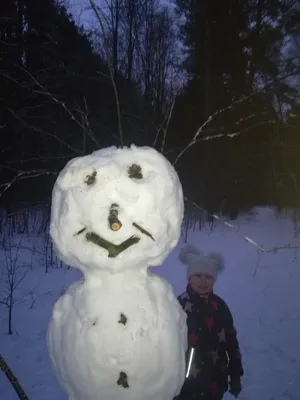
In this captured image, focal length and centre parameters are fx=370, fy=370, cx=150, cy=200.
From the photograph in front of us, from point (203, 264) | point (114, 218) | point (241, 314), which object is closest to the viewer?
point (114, 218)

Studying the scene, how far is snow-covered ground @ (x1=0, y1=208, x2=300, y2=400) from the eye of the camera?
391cm

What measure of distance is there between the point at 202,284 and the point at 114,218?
1558 mm

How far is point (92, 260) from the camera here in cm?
146

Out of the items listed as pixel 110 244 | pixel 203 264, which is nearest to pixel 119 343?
pixel 110 244

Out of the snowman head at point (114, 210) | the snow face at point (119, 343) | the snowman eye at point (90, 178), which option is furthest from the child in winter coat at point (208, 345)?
the snowman eye at point (90, 178)

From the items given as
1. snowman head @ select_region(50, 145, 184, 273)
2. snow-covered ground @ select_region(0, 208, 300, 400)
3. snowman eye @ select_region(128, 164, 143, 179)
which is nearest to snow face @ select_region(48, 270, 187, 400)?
snowman head @ select_region(50, 145, 184, 273)

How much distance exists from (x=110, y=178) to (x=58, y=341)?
0.74 metres

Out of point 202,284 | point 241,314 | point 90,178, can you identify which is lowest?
point 241,314

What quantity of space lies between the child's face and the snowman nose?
153 centimetres

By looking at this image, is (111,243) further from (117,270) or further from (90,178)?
(90,178)

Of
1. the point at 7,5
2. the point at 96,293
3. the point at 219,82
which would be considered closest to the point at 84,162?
the point at 96,293

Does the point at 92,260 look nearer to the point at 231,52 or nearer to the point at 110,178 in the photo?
the point at 110,178

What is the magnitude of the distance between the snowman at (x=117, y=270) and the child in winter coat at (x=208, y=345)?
110 cm

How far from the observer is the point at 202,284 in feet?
9.09
